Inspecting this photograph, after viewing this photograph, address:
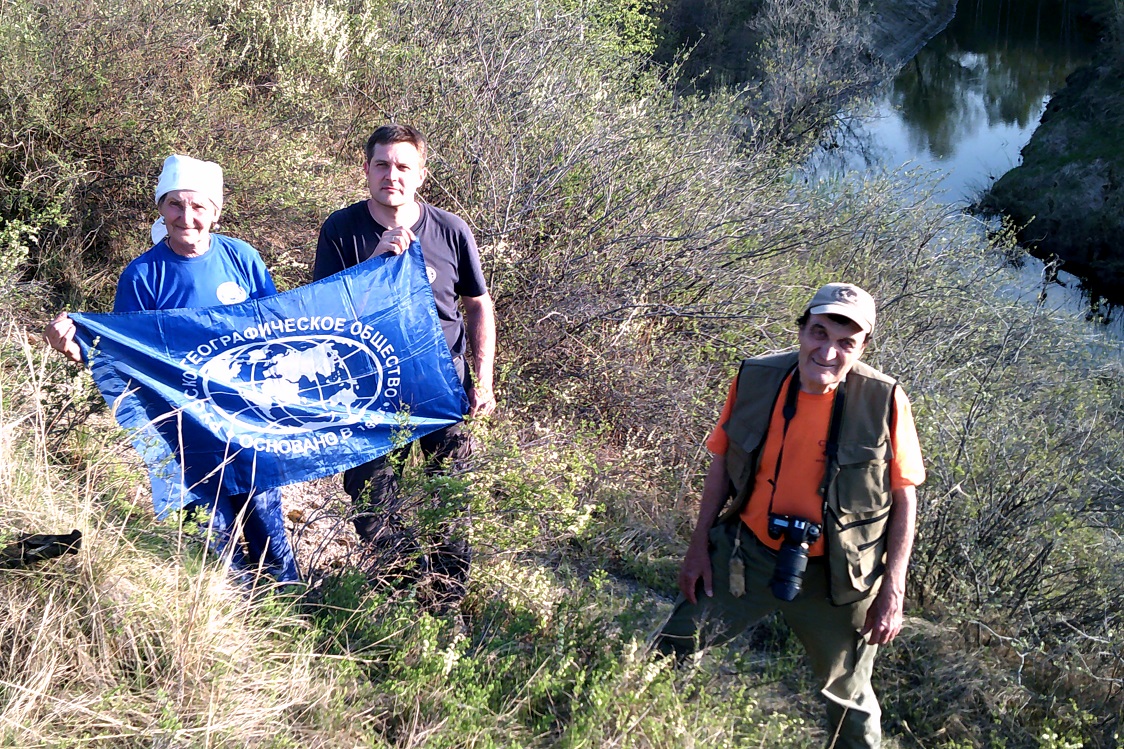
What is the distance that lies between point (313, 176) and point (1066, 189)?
60.7 feet

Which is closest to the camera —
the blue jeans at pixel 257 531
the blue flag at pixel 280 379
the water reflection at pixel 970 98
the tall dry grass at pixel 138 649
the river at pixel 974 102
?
the tall dry grass at pixel 138 649

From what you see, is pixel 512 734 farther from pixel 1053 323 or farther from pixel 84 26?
pixel 1053 323

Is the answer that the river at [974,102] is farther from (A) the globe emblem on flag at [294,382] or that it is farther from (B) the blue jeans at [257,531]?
(B) the blue jeans at [257,531]

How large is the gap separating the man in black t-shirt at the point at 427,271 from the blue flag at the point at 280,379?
2.8 inches

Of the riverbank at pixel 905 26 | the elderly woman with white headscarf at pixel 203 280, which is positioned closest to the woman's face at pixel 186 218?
the elderly woman with white headscarf at pixel 203 280

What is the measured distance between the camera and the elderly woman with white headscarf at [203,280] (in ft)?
10.3

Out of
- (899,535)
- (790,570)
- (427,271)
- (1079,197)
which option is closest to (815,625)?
(790,570)

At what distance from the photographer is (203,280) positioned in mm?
3301

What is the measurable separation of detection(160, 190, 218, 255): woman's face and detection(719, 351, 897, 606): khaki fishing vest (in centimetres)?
203

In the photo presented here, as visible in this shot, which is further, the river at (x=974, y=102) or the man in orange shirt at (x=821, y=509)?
the river at (x=974, y=102)

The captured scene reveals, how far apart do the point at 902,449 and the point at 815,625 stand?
2.48 feet

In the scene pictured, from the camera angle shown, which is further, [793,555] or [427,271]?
[427,271]

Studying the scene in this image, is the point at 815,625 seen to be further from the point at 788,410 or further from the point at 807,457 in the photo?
the point at 788,410

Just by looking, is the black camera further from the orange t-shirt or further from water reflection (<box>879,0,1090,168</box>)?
water reflection (<box>879,0,1090,168</box>)
